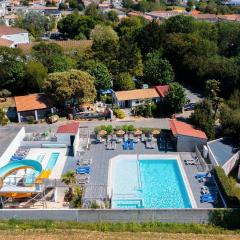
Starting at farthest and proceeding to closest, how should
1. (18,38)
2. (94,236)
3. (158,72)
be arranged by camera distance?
(18,38)
(158,72)
(94,236)

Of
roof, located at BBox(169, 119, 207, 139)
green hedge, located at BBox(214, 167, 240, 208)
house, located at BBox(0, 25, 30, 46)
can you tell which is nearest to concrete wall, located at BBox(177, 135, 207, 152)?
roof, located at BBox(169, 119, 207, 139)

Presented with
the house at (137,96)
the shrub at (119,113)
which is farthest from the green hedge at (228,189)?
the house at (137,96)

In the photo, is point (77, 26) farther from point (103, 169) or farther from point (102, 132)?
point (103, 169)

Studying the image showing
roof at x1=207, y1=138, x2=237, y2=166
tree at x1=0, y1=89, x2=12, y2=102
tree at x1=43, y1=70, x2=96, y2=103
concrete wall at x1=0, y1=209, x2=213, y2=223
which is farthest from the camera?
tree at x1=0, y1=89, x2=12, y2=102

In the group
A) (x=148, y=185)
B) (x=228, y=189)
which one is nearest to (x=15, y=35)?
(x=148, y=185)

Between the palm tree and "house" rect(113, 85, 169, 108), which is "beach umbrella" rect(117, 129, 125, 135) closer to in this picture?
"house" rect(113, 85, 169, 108)

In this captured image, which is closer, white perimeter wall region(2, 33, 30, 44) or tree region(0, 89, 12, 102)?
tree region(0, 89, 12, 102)

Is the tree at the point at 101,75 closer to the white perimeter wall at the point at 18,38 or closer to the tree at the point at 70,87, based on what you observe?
the tree at the point at 70,87
